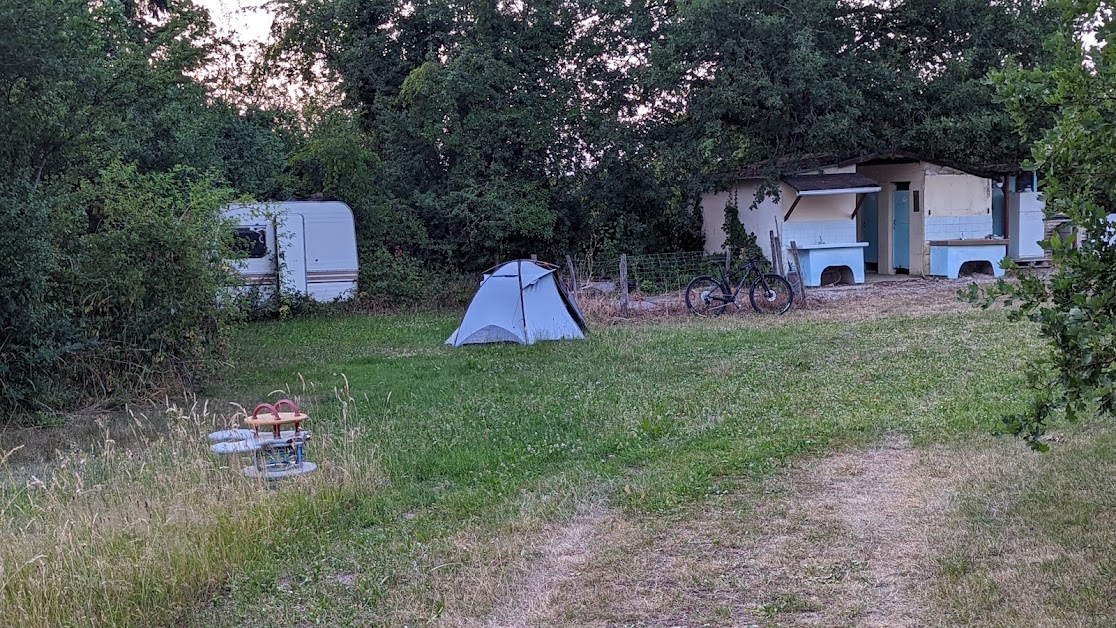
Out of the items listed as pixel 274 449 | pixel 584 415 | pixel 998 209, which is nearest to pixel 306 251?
pixel 584 415

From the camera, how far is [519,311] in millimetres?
12750

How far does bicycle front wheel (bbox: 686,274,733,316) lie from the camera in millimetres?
15125

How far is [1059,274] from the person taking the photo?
3.54 metres

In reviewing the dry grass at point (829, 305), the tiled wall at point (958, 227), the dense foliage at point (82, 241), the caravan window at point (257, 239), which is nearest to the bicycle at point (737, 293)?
the dry grass at point (829, 305)

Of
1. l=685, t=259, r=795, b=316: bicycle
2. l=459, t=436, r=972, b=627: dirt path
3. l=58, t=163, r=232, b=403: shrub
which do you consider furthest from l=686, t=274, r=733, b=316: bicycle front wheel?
l=459, t=436, r=972, b=627: dirt path

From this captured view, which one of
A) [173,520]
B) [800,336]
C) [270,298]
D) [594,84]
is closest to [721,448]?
[173,520]

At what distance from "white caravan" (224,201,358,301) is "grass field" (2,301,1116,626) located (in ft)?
26.2

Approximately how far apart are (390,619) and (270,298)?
45.6 ft

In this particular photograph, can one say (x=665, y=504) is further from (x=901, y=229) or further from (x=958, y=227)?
(x=901, y=229)

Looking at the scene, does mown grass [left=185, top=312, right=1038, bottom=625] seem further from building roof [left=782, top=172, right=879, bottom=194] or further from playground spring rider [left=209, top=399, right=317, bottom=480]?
building roof [left=782, top=172, right=879, bottom=194]

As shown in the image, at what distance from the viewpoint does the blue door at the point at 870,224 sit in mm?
20953

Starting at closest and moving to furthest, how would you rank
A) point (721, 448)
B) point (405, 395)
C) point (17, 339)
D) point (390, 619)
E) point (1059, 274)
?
point (1059, 274) → point (390, 619) → point (721, 448) → point (17, 339) → point (405, 395)

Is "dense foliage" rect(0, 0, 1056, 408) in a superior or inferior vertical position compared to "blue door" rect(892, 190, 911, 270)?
superior

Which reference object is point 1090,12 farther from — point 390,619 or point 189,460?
point 189,460
